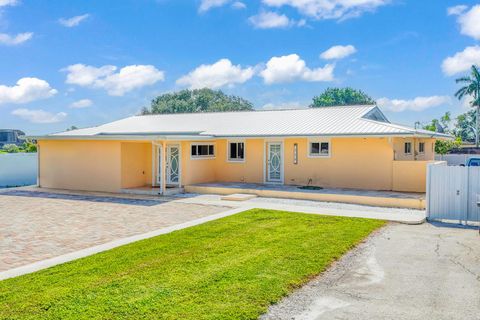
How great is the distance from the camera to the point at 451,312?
5641 mm

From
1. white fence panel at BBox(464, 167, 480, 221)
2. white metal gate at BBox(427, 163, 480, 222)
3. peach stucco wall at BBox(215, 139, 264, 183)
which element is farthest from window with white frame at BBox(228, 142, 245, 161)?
white fence panel at BBox(464, 167, 480, 221)

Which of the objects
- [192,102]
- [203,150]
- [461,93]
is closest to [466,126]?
[461,93]

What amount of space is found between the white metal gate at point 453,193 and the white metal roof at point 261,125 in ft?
12.3

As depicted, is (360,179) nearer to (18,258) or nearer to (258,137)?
(258,137)

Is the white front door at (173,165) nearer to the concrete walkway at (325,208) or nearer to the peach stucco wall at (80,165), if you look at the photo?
the peach stucco wall at (80,165)

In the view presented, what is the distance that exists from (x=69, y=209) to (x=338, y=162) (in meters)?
10.9

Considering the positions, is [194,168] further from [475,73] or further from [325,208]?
[475,73]

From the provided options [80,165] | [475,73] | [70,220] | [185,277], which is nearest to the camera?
[185,277]

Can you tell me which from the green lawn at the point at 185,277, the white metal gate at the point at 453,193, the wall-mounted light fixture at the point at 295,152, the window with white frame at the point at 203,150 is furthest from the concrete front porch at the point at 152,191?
the white metal gate at the point at 453,193

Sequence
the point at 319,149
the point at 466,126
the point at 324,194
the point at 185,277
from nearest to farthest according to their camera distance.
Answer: the point at 185,277 → the point at 324,194 → the point at 319,149 → the point at 466,126

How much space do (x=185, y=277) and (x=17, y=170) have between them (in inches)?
1076

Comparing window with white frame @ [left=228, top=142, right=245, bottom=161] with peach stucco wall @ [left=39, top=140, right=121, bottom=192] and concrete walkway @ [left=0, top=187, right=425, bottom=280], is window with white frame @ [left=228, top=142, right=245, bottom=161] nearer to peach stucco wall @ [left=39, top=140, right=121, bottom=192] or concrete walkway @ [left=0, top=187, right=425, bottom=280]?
concrete walkway @ [left=0, top=187, right=425, bottom=280]

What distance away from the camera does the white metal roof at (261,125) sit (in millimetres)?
17719

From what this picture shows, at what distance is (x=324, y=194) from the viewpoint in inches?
632
